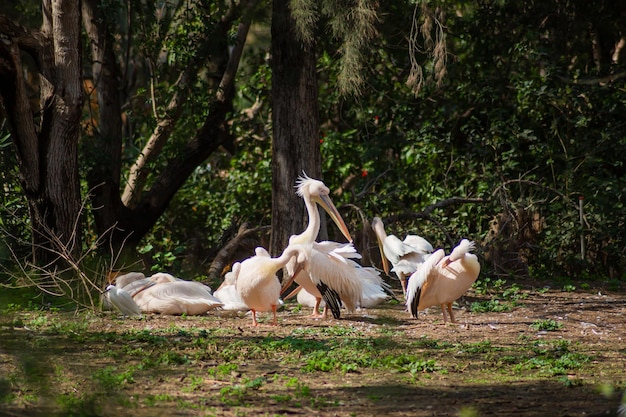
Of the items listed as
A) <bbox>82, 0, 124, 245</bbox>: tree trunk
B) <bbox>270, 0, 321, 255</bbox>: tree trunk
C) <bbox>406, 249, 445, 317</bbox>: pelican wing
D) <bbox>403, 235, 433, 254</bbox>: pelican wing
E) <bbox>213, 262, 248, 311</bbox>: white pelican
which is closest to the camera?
<bbox>406, 249, 445, 317</bbox>: pelican wing

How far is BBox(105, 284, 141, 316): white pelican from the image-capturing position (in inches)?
343

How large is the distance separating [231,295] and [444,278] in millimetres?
2450

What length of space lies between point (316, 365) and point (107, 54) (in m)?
9.13

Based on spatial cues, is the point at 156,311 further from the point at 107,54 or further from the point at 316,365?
the point at 107,54

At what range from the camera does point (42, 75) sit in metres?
11.1

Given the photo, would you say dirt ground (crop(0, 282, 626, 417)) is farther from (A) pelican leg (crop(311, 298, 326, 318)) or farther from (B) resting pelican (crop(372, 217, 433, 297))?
(B) resting pelican (crop(372, 217, 433, 297))

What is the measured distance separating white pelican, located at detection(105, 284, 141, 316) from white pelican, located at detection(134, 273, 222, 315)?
50 cm

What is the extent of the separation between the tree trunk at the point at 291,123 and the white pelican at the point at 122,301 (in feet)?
9.76

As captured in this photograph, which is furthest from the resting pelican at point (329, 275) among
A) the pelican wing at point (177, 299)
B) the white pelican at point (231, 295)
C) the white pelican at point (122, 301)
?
the white pelican at point (122, 301)

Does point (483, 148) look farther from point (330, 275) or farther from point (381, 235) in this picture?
point (330, 275)

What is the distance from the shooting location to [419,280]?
8.70 meters

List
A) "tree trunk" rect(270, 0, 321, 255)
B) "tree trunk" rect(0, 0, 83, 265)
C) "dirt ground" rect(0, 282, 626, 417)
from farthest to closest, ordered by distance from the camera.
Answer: "tree trunk" rect(270, 0, 321, 255) < "tree trunk" rect(0, 0, 83, 265) < "dirt ground" rect(0, 282, 626, 417)

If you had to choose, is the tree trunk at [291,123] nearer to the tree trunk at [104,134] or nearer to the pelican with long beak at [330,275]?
the pelican with long beak at [330,275]

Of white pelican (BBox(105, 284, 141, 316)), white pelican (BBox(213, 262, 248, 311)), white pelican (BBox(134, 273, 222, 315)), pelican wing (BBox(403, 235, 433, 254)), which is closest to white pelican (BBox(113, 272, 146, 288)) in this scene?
white pelican (BBox(134, 273, 222, 315))
